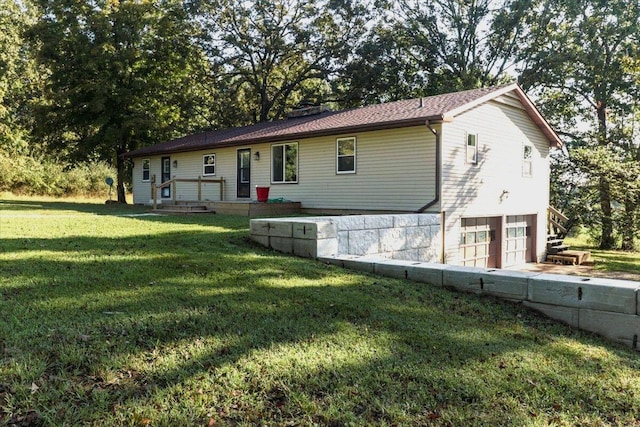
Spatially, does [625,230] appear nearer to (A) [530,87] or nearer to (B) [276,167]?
(A) [530,87]

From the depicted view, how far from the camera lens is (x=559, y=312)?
4.84 metres

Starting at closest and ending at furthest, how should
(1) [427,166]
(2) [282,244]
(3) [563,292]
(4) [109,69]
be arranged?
(3) [563,292] → (2) [282,244] → (1) [427,166] → (4) [109,69]

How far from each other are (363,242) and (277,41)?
1950 cm

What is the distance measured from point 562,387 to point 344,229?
170 inches

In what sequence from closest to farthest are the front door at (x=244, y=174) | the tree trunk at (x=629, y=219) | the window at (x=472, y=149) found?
1. the window at (x=472, y=149)
2. the front door at (x=244, y=174)
3. the tree trunk at (x=629, y=219)

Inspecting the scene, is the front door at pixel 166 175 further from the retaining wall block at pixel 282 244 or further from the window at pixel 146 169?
the retaining wall block at pixel 282 244

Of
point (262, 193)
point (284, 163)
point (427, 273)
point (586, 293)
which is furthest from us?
point (284, 163)

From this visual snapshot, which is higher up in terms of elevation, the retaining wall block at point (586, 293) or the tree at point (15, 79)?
the tree at point (15, 79)

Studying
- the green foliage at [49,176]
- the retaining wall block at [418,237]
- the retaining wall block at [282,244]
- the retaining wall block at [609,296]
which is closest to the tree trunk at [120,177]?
the green foliage at [49,176]

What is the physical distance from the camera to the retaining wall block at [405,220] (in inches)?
338

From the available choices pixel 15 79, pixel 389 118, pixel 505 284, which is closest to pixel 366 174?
pixel 389 118

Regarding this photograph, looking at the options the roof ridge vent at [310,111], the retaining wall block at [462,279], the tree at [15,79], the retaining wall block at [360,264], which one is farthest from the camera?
the tree at [15,79]

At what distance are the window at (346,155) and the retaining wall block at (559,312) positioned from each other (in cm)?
827

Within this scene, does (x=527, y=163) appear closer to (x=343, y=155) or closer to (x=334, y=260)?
(x=343, y=155)
